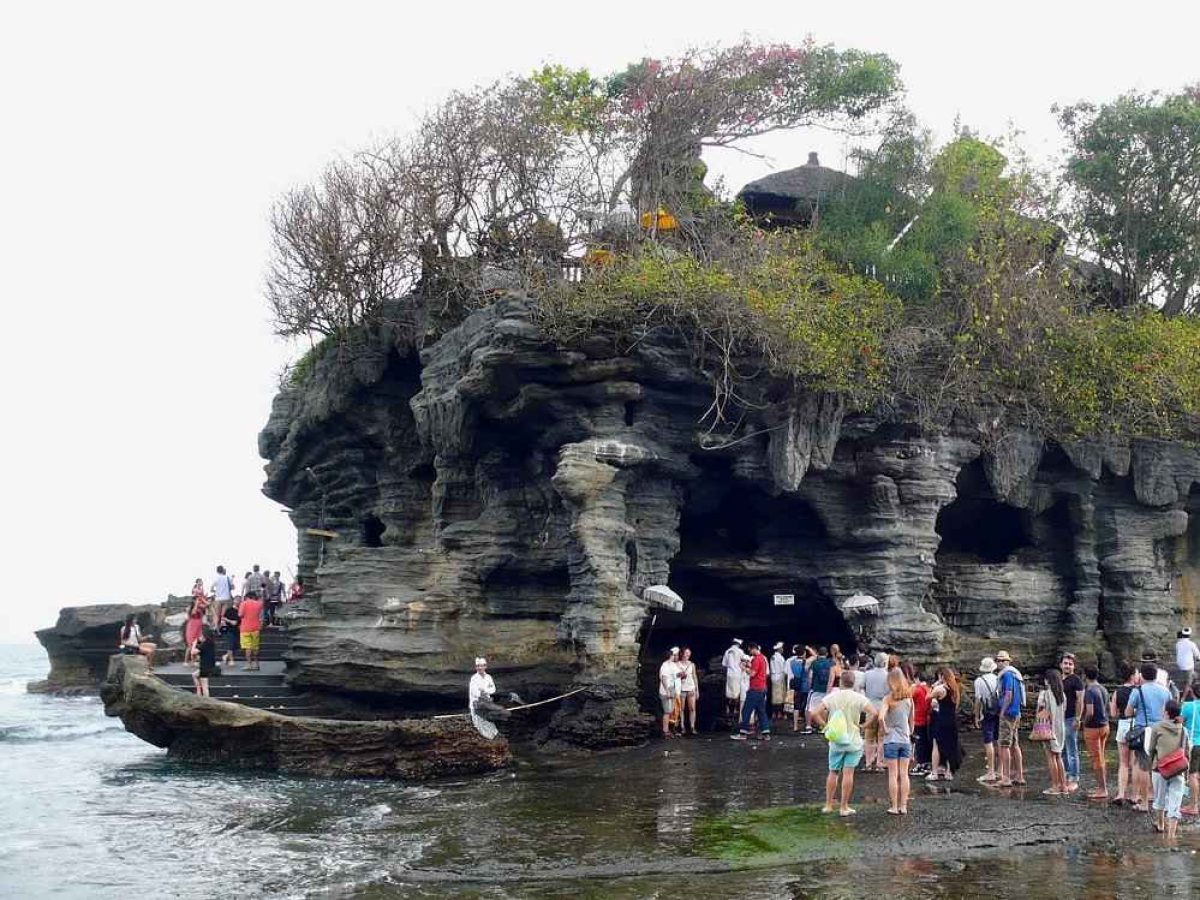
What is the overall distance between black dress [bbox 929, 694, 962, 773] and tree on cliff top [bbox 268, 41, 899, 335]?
1340 centimetres

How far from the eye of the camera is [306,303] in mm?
28922

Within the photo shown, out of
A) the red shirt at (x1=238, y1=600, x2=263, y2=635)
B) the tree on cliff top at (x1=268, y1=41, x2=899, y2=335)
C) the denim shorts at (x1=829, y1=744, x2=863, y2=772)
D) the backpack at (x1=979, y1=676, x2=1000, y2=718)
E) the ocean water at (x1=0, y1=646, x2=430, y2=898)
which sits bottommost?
the ocean water at (x1=0, y1=646, x2=430, y2=898)

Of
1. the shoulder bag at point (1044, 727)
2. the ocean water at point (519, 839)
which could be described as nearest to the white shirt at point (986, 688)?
the shoulder bag at point (1044, 727)

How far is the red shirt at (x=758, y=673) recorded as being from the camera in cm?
2178

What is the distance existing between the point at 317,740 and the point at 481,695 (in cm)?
272

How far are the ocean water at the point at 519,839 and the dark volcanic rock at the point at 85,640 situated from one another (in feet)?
71.6

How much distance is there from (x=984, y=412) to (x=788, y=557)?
505 centimetres

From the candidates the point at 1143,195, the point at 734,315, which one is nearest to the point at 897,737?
the point at 734,315

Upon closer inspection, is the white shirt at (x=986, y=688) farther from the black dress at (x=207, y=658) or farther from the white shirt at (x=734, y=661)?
the black dress at (x=207, y=658)

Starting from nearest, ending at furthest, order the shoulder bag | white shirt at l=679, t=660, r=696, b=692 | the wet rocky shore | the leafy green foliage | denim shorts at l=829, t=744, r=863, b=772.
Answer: the wet rocky shore < denim shorts at l=829, t=744, r=863, b=772 < the shoulder bag < the leafy green foliage < white shirt at l=679, t=660, r=696, b=692

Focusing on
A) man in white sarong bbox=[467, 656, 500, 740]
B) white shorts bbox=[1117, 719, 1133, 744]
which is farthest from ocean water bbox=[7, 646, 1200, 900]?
white shorts bbox=[1117, 719, 1133, 744]

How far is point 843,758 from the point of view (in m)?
14.0

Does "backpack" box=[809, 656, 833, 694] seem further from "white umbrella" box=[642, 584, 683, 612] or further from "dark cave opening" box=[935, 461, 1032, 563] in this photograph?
"dark cave opening" box=[935, 461, 1032, 563]

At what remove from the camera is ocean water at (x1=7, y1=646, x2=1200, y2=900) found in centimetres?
1184
